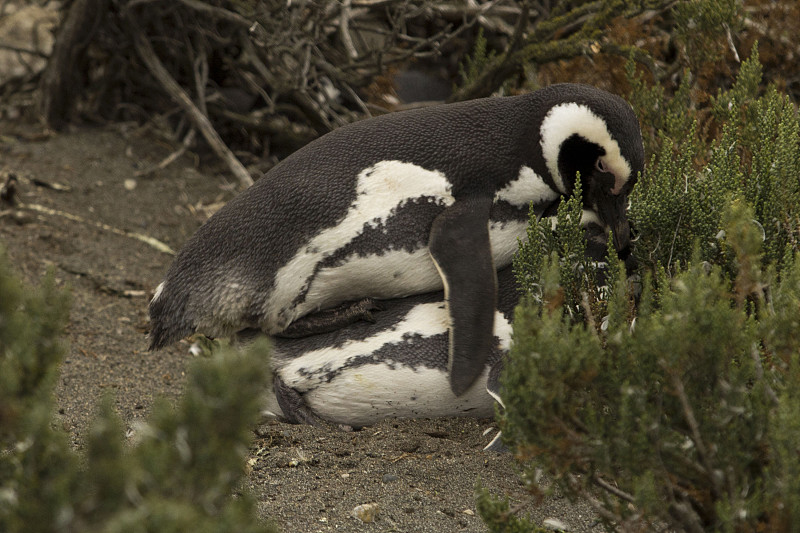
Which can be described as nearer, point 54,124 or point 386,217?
point 386,217

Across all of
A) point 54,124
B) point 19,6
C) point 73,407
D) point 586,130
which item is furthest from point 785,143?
point 19,6

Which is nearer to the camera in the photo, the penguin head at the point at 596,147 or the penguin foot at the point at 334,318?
the penguin head at the point at 596,147

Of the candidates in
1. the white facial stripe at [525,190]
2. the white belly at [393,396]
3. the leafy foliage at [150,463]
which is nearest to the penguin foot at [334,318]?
the white belly at [393,396]

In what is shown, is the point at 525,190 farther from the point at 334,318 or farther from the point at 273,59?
the point at 273,59

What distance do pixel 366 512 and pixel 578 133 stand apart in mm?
1043

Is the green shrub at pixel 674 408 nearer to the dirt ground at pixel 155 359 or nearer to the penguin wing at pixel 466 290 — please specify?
the dirt ground at pixel 155 359

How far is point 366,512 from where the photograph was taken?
1771 millimetres

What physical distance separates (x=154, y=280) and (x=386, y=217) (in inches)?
60.4

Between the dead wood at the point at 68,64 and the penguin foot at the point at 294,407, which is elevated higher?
the dead wood at the point at 68,64

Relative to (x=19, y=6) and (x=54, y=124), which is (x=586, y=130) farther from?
(x=19, y=6)

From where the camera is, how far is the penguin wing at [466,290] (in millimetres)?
2166

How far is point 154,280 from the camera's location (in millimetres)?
3447

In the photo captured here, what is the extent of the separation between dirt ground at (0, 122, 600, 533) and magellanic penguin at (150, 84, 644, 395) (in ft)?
0.89

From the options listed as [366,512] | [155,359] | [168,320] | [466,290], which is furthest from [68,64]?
[366,512]
